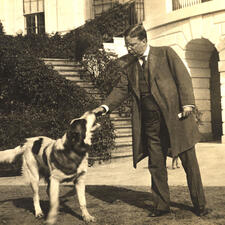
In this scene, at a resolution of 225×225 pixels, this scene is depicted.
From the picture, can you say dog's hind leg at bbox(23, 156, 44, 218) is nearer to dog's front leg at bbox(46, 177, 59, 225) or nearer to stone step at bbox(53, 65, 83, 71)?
dog's front leg at bbox(46, 177, 59, 225)

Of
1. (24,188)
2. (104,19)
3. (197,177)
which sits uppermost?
(104,19)

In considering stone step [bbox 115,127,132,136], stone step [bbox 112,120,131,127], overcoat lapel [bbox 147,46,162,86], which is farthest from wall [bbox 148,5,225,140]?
overcoat lapel [bbox 147,46,162,86]

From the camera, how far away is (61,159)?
16.1ft

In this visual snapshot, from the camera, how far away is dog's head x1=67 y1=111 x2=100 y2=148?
4.66 m

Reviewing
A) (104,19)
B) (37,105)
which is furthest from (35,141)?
(104,19)

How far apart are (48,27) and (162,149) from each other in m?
17.7

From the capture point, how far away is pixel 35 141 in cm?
564

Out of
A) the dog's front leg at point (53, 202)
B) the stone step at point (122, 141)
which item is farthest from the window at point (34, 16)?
the dog's front leg at point (53, 202)

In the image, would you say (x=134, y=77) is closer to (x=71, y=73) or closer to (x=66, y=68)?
(x=71, y=73)

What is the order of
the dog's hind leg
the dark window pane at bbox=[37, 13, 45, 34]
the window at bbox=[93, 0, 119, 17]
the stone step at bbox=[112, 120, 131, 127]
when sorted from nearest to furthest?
the dog's hind leg
the stone step at bbox=[112, 120, 131, 127]
the window at bbox=[93, 0, 119, 17]
the dark window pane at bbox=[37, 13, 45, 34]

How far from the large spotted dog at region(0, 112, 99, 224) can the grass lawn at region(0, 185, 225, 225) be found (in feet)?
0.88

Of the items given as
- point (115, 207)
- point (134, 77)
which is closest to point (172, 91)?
point (134, 77)

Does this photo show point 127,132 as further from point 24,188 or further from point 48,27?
point 48,27

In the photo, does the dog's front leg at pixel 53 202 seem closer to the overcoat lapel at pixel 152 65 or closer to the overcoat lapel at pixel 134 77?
the overcoat lapel at pixel 134 77
